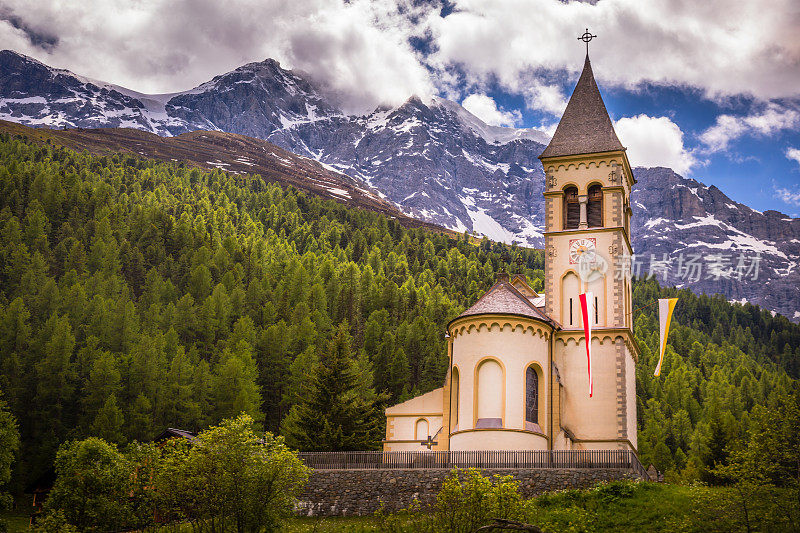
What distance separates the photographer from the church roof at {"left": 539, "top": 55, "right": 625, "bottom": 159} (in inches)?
2053

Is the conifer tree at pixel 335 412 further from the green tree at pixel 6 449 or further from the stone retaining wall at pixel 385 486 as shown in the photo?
the green tree at pixel 6 449

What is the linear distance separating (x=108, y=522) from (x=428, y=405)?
80.3 feet

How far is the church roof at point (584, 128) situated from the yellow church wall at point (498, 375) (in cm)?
1197

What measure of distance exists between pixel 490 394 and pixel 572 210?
1416 cm

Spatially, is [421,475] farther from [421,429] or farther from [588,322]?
[421,429]

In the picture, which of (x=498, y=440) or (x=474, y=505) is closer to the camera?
(x=474, y=505)

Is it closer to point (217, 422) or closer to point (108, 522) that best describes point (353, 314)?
point (217, 422)

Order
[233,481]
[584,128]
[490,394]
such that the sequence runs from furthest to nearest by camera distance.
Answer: [584,128]
[490,394]
[233,481]

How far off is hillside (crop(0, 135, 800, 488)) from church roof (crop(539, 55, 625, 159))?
2261cm

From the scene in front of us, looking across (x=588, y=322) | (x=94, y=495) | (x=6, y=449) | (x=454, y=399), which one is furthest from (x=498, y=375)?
(x=6, y=449)

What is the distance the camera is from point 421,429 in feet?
182

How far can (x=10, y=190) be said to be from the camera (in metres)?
119

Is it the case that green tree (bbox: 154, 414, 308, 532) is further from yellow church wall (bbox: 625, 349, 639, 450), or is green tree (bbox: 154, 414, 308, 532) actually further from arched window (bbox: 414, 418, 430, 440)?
arched window (bbox: 414, 418, 430, 440)

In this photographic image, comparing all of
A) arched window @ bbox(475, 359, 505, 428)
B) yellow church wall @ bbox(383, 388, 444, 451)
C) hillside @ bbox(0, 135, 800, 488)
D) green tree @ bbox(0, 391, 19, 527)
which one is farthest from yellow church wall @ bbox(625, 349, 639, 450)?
green tree @ bbox(0, 391, 19, 527)
